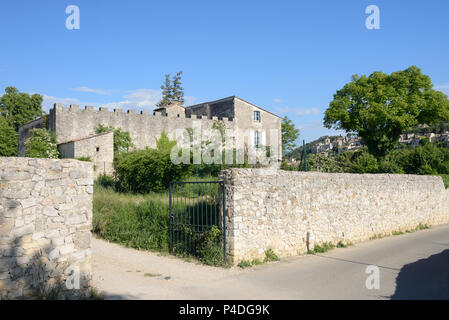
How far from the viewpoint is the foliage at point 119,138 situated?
86.9 feet

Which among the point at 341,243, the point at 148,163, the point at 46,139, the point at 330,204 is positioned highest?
the point at 46,139

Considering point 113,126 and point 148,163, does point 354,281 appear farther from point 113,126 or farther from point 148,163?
point 113,126

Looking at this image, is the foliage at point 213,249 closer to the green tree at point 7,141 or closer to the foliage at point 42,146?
the foliage at point 42,146

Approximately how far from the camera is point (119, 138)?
2688 centimetres

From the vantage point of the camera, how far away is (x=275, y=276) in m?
7.43

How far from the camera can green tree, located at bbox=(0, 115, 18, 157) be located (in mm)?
35094

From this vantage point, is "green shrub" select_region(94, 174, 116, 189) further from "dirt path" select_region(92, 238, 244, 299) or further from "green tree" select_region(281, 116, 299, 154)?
"green tree" select_region(281, 116, 299, 154)

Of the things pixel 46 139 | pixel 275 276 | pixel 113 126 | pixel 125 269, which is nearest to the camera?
pixel 275 276

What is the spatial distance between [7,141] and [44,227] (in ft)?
121

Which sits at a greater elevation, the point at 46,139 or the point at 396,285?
the point at 46,139

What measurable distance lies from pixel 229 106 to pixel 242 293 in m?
29.7

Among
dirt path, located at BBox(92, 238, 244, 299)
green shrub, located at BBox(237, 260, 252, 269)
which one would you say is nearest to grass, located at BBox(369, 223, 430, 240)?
green shrub, located at BBox(237, 260, 252, 269)

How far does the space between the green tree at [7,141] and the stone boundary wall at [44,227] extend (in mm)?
35070
